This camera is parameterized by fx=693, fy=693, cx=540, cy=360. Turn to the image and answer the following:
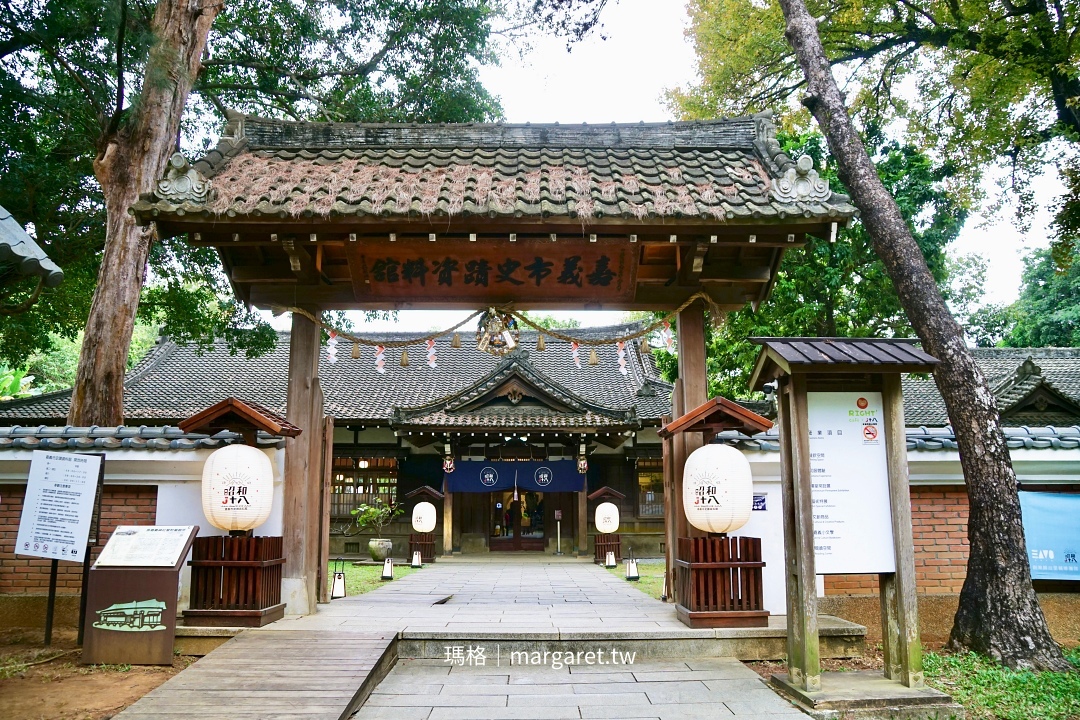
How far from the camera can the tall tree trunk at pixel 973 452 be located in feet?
19.4

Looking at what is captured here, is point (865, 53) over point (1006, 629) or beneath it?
over

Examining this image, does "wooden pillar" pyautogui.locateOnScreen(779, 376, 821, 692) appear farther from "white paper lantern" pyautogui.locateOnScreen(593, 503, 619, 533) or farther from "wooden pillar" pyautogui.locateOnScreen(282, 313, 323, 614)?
"white paper lantern" pyautogui.locateOnScreen(593, 503, 619, 533)

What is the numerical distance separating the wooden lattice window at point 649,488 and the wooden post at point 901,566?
13762 mm

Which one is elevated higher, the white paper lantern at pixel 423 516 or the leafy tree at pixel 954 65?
the leafy tree at pixel 954 65

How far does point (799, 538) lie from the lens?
5.12 metres

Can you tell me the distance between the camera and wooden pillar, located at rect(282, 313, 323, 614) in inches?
290

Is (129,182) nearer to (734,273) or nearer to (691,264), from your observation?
(691,264)

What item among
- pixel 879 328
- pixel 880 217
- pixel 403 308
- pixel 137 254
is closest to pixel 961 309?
pixel 879 328

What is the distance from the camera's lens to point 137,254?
32.8 feet

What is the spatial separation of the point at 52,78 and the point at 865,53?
13.8m

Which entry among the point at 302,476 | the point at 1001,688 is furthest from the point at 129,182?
the point at 1001,688

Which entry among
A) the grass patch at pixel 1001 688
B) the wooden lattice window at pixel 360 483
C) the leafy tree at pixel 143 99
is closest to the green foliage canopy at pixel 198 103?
the leafy tree at pixel 143 99

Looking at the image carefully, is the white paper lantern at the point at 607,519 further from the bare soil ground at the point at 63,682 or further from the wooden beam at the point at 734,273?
the bare soil ground at the point at 63,682

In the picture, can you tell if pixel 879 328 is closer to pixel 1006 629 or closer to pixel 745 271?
pixel 745 271
